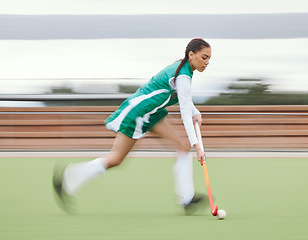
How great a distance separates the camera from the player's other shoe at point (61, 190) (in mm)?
4805

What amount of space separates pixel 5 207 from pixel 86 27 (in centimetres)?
665

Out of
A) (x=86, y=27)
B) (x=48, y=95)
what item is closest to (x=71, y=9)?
(x=86, y=27)

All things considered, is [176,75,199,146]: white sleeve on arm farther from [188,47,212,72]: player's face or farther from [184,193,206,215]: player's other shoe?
[184,193,206,215]: player's other shoe

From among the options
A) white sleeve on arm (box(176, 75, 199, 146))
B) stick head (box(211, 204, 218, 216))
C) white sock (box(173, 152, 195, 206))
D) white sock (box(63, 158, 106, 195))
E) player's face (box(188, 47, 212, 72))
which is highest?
player's face (box(188, 47, 212, 72))

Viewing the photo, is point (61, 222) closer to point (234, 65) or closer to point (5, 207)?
point (5, 207)

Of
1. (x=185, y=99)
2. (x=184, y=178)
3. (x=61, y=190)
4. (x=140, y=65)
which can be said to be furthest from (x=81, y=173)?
(x=140, y=65)

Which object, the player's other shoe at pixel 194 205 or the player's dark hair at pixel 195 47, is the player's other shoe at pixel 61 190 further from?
the player's dark hair at pixel 195 47

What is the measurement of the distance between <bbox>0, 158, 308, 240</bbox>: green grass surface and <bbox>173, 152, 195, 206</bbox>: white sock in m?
0.13

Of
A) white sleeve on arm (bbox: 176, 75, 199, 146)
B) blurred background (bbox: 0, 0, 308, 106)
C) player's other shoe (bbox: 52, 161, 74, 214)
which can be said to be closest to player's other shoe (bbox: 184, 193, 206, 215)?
white sleeve on arm (bbox: 176, 75, 199, 146)

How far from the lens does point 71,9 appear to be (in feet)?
37.9

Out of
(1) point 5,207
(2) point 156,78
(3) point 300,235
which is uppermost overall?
(2) point 156,78

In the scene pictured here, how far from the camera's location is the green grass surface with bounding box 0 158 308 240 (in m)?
4.14

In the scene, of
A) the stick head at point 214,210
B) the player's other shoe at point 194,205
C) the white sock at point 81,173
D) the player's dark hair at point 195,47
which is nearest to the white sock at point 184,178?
the player's other shoe at point 194,205

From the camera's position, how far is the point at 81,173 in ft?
15.6
